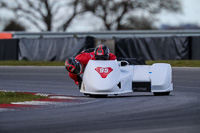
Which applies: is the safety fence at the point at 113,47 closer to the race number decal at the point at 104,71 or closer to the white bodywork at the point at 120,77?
the white bodywork at the point at 120,77

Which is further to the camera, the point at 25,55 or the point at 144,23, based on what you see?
the point at 144,23

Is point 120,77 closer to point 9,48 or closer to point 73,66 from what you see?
point 73,66

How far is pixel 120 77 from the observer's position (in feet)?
32.3

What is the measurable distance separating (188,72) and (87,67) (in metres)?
8.45

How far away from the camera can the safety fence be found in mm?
25281

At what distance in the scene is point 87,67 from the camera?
10023 millimetres

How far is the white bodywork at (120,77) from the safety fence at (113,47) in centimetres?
1461

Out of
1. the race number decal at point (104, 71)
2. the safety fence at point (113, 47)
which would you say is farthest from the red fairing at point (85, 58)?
the safety fence at point (113, 47)

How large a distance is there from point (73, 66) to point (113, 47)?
16.8 meters

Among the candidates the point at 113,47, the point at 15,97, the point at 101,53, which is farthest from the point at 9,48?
the point at 101,53

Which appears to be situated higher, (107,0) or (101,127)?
(107,0)

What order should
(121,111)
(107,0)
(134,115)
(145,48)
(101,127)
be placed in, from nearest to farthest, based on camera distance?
(101,127), (134,115), (121,111), (145,48), (107,0)

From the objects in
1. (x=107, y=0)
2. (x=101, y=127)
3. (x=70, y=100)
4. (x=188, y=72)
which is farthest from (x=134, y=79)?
(x=107, y=0)

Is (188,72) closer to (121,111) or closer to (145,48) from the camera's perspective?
(145,48)
